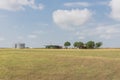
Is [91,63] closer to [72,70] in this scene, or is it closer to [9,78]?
[72,70]

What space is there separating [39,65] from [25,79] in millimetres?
5373

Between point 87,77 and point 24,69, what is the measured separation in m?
6.47

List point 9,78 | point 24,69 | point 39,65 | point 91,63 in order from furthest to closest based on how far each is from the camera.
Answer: point 91,63 < point 39,65 < point 24,69 < point 9,78

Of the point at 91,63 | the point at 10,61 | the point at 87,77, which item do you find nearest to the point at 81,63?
the point at 91,63

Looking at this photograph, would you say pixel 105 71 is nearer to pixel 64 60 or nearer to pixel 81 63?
pixel 81 63

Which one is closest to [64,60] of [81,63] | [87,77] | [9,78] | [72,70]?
[81,63]

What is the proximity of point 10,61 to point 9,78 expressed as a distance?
23.4ft

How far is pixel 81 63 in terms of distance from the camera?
1335 inches

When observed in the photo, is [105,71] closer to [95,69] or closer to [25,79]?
[95,69]

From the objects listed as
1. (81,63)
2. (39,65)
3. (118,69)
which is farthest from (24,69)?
(118,69)

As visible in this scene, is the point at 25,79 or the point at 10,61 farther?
the point at 10,61

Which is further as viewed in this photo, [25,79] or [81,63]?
[81,63]

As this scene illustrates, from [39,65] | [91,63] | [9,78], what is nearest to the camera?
[9,78]

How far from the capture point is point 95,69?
31.3 meters
